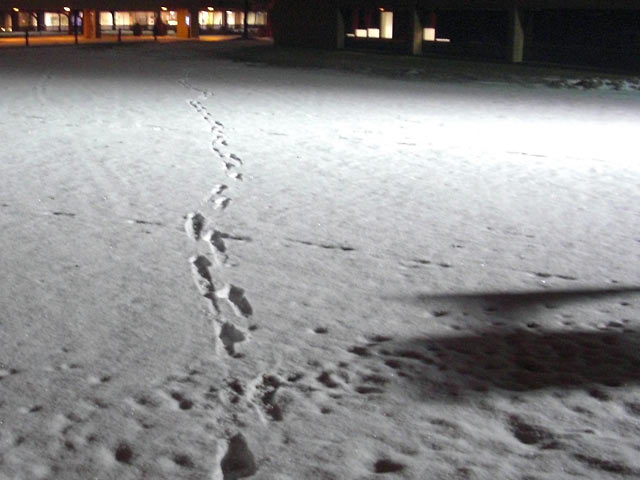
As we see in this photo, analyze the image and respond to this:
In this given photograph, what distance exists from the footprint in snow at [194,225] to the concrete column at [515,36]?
2168 centimetres

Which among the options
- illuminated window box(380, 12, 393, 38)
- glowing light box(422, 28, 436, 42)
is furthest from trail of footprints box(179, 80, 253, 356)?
illuminated window box(380, 12, 393, 38)

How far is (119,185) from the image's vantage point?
28.5 ft

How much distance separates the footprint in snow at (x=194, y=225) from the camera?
270 inches

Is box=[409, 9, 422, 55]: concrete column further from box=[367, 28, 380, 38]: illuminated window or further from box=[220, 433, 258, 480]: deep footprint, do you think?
box=[220, 433, 258, 480]: deep footprint

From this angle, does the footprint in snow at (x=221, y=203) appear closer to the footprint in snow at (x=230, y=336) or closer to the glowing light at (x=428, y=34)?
the footprint in snow at (x=230, y=336)

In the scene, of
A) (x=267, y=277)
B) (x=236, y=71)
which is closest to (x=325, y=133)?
(x=267, y=277)

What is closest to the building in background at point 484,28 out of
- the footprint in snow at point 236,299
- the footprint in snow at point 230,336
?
the footprint in snow at point 236,299

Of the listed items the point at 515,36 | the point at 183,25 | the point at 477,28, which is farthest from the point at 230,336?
the point at 183,25

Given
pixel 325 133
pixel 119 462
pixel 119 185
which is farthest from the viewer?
pixel 325 133

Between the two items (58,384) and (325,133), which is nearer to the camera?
(58,384)

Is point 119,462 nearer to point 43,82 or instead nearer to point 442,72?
point 43,82

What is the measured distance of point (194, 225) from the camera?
716cm

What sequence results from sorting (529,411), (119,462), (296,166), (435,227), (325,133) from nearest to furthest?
(119,462), (529,411), (435,227), (296,166), (325,133)

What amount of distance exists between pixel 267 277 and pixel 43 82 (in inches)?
644
